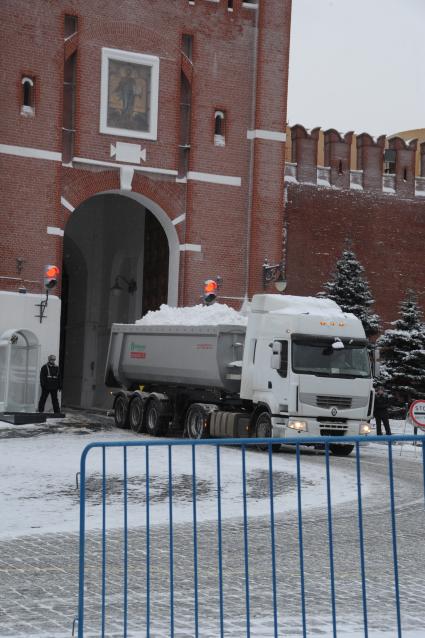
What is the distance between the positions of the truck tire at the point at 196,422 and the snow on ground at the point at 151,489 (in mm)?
5603

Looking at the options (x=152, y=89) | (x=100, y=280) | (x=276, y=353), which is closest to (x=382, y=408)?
(x=276, y=353)

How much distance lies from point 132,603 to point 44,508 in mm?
5311

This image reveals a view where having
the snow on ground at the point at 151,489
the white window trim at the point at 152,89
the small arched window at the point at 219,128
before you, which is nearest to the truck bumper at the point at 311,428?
the snow on ground at the point at 151,489

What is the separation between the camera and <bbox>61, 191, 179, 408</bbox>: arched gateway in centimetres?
3741

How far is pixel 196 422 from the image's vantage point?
2462 cm

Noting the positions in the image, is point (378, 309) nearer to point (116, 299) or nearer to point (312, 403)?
point (116, 299)

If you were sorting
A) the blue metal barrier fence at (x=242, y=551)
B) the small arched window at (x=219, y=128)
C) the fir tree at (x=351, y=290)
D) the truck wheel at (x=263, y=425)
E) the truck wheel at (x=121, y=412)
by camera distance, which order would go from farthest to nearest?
the fir tree at (x=351, y=290), the small arched window at (x=219, y=128), the truck wheel at (x=121, y=412), the truck wheel at (x=263, y=425), the blue metal barrier fence at (x=242, y=551)

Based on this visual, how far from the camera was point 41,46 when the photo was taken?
3209cm

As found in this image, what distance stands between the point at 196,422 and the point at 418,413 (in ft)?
16.3

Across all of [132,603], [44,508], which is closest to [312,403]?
[44,508]

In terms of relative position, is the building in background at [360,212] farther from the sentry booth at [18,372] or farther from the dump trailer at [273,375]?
the dump trailer at [273,375]

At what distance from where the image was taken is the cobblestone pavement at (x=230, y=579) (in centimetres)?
730

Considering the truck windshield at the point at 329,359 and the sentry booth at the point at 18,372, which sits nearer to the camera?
the truck windshield at the point at 329,359

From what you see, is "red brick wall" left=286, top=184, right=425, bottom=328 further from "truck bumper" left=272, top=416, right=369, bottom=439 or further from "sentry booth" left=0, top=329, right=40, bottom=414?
"truck bumper" left=272, top=416, right=369, bottom=439
